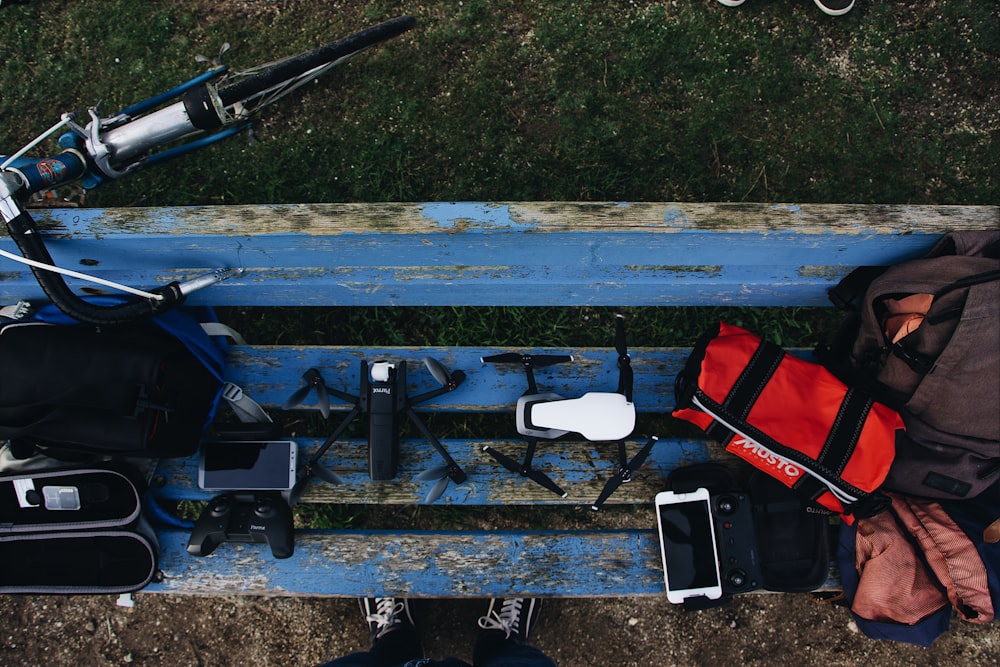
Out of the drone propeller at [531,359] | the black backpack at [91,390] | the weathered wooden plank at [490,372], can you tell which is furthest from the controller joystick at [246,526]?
the drone propeller at [531,359]

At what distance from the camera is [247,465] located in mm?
2475

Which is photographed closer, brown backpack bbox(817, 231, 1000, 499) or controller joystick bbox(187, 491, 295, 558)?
brown backpack bbox(817, 231, 1000, 499)

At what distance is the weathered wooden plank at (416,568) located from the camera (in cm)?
242

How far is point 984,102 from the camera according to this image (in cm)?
326

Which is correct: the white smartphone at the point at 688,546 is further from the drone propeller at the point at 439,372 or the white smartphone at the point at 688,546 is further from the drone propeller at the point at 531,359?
the drone propeller at the point at 439,372

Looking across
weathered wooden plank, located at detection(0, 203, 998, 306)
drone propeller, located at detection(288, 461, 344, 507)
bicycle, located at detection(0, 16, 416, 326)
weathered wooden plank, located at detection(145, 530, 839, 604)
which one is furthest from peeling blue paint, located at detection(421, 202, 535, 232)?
weathered wooden plank, located at detection(145, 530, 839, 604)

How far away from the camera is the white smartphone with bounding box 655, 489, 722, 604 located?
2402 millimetres

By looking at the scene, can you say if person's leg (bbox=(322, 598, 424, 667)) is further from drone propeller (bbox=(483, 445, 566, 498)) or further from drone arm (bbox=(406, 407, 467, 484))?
drone propeller (bbox=(483, 445, 566, 498))

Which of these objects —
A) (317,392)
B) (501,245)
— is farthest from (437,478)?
(501,245)

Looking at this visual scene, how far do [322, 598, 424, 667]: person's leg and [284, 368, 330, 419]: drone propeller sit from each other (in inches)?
44.7

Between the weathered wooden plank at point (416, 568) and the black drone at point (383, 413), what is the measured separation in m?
0.25

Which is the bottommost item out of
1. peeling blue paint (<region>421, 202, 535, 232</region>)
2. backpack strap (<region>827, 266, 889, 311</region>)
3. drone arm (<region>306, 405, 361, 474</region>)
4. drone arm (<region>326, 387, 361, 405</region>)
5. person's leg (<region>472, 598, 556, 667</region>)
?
person's leg (<region>472, 598, 556, 667</region>)

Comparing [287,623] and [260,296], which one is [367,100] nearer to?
[260,296]

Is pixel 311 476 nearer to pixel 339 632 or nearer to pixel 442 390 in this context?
pixel 442 390
